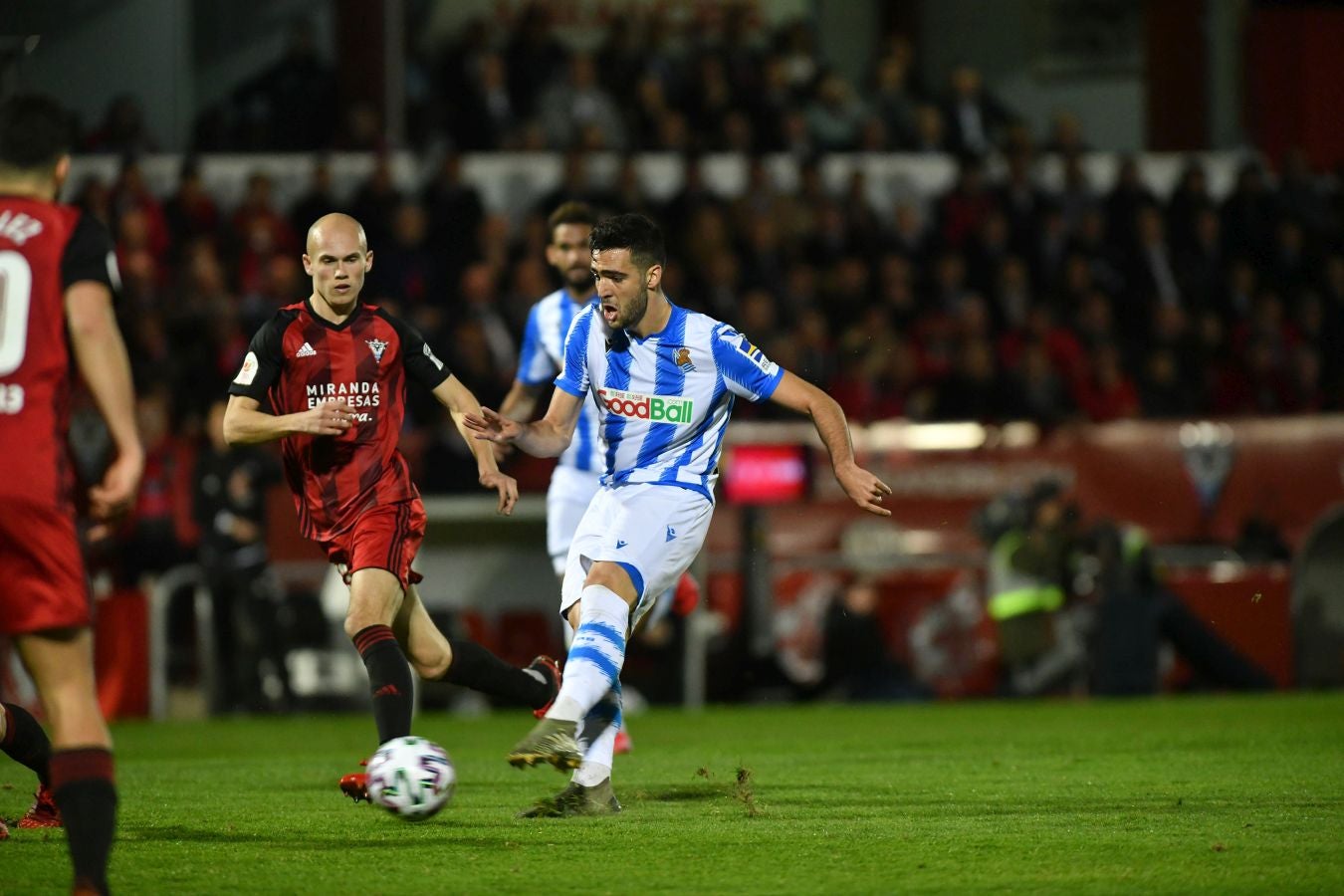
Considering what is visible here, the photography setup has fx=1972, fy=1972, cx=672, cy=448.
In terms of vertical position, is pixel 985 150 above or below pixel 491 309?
above

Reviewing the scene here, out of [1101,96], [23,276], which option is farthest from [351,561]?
[1101,96]

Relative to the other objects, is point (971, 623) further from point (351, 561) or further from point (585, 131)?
point (351, 561)

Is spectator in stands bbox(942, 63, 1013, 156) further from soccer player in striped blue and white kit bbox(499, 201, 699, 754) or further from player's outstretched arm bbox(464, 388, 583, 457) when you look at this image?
player's outstretched arm bbox(464, 388, 583, 457)

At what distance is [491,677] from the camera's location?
7953 millimetres

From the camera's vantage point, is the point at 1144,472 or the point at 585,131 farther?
the point at 585,131

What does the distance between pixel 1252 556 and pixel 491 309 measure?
642 centimetres

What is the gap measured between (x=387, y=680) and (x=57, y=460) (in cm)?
229

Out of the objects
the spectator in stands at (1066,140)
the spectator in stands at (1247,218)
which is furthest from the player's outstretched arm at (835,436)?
the spectator in stands at (1247,218)

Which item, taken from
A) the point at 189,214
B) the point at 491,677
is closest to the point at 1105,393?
the point at 189,214

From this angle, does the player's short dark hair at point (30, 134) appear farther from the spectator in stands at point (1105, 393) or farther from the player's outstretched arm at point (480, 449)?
the spectator in stands at point (1105, 393)

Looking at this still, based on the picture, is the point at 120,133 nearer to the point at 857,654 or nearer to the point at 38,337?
the point at 857,654

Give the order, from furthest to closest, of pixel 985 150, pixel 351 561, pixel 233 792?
pixel 985 150 → pixel 233 792 → pixel 351 561

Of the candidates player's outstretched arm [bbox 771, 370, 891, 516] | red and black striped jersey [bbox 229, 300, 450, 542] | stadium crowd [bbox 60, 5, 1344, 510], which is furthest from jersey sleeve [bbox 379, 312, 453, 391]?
stadium crowd [bbox 60, 5, 1344, 510]

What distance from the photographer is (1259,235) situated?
19281 millimetres
